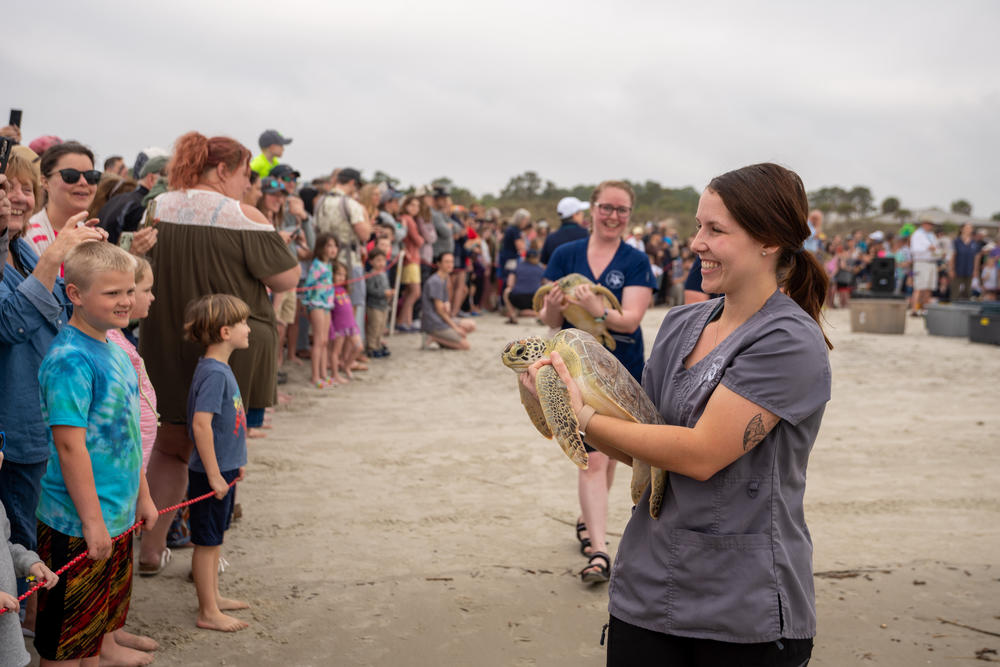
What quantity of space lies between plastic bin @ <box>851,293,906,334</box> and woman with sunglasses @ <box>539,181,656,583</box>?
12366mm

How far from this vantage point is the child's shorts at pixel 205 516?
11.6 feet

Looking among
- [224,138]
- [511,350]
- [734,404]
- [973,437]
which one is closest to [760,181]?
[734,404]

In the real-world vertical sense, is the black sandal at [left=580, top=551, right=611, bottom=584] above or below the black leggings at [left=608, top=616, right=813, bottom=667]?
below

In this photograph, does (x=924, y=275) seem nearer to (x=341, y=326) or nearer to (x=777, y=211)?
(x=341, y=326)

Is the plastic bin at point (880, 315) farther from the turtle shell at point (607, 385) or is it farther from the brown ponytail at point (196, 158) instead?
the turtle shell at point (607, 385)

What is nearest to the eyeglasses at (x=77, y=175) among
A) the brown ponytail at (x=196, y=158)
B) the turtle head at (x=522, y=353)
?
the brown ponytail at (x=196, y=158)

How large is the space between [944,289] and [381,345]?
55.0 ft

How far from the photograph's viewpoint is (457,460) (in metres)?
6.46

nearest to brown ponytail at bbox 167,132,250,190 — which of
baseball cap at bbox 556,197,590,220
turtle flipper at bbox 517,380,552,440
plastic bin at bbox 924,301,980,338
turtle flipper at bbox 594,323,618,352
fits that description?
turtle flipper at bbox 594,323,618,352

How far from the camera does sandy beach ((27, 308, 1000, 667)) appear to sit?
3514mm

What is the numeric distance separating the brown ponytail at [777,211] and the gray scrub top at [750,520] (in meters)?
0.10

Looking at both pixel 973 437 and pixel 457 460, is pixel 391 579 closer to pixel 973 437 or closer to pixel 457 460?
pixel 457 460

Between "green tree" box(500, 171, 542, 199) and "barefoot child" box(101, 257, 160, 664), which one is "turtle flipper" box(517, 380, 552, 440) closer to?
"barefoot child" box(101, 257, 160, 664)

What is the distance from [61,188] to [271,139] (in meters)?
5.49
